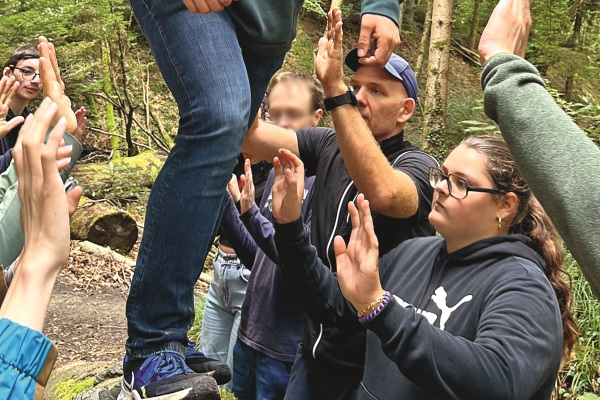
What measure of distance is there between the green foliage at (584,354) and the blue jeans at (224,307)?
203cm

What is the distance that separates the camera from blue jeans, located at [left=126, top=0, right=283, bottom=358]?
1.76 m

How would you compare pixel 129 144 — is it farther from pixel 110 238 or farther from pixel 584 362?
pixel 584 362

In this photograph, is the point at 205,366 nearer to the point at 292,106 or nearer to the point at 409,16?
the point at 292,106

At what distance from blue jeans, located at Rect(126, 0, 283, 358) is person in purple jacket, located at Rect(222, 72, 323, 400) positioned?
50.2 inches

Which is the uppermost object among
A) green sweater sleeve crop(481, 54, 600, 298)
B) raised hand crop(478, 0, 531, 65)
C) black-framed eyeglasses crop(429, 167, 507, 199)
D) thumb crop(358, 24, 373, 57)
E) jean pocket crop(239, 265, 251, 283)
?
raised hand crop(478, 0, 531, 65)

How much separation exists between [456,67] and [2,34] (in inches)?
586

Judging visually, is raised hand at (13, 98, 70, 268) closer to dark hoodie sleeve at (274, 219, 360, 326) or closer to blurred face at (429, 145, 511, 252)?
dark hoodie sleeve at (274, 219, 360, 326)

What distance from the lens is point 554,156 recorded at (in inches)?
47.1

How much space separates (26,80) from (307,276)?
4147 mm

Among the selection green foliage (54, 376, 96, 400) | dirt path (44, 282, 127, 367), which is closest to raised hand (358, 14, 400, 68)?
green foliage (54, 376, 96, 400)

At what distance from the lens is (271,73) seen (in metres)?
2.13

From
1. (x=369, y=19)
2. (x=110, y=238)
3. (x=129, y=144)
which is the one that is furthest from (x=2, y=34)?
(x=369, y=19)

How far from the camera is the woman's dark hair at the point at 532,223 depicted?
2.27m

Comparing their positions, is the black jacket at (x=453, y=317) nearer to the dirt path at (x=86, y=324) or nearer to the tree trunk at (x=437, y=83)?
the dirt path at (x=86, y=324)
